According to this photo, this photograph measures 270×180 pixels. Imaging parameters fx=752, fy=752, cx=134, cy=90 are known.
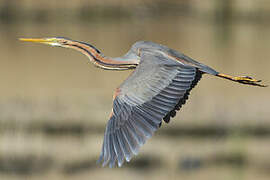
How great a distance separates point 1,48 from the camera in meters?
7.32

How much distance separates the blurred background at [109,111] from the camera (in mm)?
6113

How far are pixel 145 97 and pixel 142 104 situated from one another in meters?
0.03

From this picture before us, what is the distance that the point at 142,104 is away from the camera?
219 cm

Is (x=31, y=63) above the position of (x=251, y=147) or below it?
above

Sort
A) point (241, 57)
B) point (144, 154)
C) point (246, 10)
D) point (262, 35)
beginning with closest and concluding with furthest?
point (144, 154), point (241, 57), point (262, 35), point (246, 10)

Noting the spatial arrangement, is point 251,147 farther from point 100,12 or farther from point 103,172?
point 100,12

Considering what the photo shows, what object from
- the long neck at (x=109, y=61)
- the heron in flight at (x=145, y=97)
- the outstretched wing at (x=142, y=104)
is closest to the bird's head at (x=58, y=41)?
the long neck at (x=109, y=61)

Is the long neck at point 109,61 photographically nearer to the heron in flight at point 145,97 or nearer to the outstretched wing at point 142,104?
the heron in flight at point 145,97

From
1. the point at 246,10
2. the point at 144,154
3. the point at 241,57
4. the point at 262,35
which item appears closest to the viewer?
the point at 144,154

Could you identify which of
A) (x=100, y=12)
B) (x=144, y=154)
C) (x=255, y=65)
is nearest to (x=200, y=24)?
(x=100, y=12)

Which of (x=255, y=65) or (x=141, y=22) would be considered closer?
(x=255, y=65)

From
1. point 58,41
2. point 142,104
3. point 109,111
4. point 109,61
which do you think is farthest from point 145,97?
point 109,111

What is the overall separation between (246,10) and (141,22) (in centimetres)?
129

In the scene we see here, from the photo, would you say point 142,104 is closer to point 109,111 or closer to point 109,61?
point 109,61
